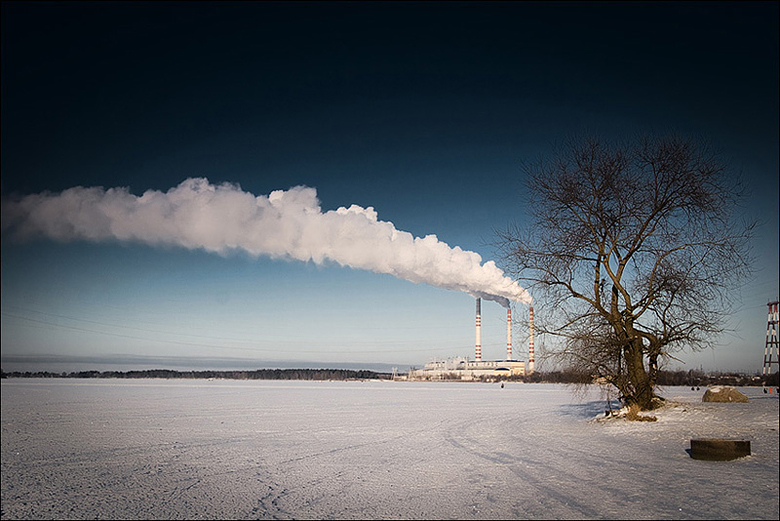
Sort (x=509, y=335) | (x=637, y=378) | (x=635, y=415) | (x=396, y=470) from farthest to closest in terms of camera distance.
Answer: (x=509, y=335), (x=637, y=378), (x=635, y=415), (x=396, y=470)

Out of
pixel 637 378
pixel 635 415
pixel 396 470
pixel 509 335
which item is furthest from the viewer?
pixel 509 335

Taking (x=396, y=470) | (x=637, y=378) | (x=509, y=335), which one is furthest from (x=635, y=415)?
(x=509, y=335)

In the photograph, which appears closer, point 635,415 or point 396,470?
point 396,470

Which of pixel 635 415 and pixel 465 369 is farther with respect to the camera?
pixel 465 369

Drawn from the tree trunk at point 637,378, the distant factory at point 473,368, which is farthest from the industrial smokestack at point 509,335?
the tree trunk at point 637,378

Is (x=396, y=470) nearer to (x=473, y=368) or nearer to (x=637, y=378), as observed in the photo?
(x=637, y=378)

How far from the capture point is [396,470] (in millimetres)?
9617

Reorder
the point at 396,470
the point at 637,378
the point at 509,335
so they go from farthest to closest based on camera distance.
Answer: the point at 509,335 → the point at 637,378 → the point at 396,470

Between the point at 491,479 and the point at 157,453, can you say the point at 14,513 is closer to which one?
the point at 157,453

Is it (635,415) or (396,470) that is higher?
(635,415)

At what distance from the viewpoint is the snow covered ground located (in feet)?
22.7

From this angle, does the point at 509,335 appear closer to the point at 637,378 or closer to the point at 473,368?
the point at 473,368

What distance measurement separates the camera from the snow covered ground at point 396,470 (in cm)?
691

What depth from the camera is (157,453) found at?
11.5 meters
